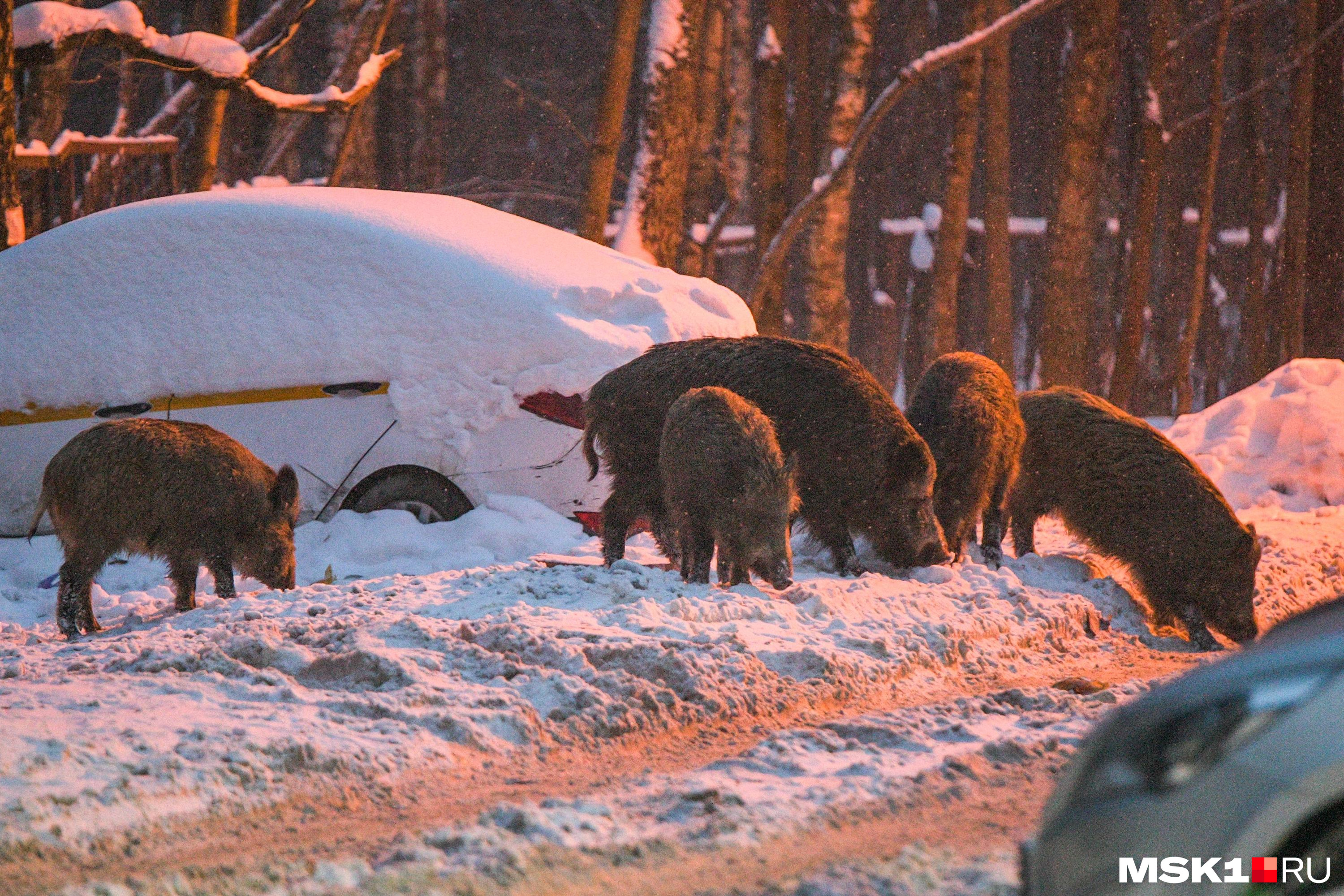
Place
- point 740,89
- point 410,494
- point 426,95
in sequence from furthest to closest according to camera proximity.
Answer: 1. point 740,89
2. point 426,95
3. point 410,494

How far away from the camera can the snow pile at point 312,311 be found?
7570mm

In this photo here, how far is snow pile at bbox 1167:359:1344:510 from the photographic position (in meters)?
10.8

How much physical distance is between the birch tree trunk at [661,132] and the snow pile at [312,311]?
4.68 m

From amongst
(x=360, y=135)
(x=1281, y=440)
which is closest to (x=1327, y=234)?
(x=1281, y=440)

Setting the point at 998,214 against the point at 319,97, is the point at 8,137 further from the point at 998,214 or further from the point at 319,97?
the point at 998,214

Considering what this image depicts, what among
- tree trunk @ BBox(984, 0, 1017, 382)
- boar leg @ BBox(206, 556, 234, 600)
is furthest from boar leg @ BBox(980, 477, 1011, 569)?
tree trunk @ BBox(984, 0, 1017, 382)

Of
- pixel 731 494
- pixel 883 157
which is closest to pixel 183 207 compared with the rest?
pixel 731 494

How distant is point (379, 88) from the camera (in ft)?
68.4

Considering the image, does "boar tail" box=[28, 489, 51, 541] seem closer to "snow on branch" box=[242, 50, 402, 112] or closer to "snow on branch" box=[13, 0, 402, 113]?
"snow on branch" box=[13, 0, 402, 113]

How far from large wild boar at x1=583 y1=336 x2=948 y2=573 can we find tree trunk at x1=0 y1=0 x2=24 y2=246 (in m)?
4.83

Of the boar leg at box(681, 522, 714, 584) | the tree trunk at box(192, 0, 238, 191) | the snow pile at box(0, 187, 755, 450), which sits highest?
the tree trunk at box(192, 0, 238, 191)

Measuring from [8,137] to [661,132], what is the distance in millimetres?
5522

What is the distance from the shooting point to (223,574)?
6.96 metres

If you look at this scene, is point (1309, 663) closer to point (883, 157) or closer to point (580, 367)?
point (580, 367)
